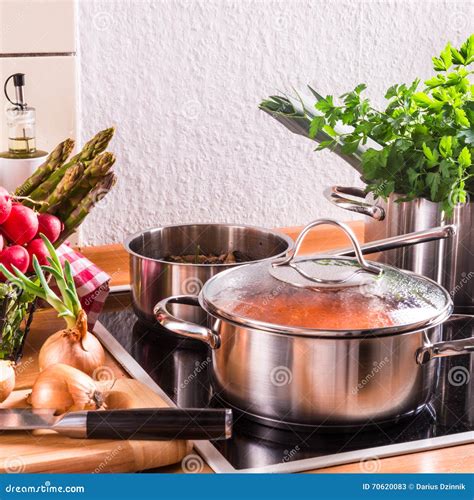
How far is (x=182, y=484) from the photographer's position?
80 centimetres

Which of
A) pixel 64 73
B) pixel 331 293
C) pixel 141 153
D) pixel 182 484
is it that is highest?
pixel 64 73

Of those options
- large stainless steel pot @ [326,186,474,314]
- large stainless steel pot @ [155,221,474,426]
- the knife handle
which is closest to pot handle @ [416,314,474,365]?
large stainless steel pot @ [155,221,474,426]

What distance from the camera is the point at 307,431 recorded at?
2.87 ft

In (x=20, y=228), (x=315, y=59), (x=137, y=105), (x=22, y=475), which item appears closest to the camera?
(x=22, y=475)

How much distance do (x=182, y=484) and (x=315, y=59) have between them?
0.95 metres

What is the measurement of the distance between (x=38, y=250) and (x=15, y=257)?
0.04 meters

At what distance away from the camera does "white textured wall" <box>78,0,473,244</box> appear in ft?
4.65

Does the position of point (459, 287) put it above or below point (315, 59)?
below

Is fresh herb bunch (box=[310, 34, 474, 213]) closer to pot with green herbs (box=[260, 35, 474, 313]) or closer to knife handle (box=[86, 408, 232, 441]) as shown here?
pot with green herbs (box=[260, 35, 474, 313])

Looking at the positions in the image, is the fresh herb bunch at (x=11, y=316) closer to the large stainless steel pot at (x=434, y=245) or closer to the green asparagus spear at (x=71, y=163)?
the green asparagus spear at (x=71, y=163)

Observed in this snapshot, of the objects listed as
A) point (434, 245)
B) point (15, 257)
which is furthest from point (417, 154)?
point (15, 257)

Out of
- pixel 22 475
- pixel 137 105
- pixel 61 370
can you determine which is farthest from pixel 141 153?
pixel 22 475

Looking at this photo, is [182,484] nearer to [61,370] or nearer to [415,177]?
[61,370]

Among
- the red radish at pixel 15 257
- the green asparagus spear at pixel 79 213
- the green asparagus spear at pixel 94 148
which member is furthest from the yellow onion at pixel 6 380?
the green asparagus spear at pixel 94 148
